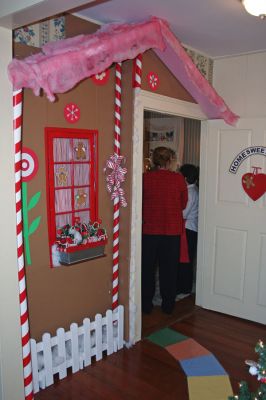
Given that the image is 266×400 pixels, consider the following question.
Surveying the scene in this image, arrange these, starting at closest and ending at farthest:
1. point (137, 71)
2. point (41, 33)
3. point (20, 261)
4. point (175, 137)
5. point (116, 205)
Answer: point (20, 261) < point (41, 33) < point (137, 71) < point (116, 205) < point (175, 137)

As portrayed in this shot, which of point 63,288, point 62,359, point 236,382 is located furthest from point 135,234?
point 236,382

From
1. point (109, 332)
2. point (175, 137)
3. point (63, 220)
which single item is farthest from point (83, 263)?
point (175, 137)

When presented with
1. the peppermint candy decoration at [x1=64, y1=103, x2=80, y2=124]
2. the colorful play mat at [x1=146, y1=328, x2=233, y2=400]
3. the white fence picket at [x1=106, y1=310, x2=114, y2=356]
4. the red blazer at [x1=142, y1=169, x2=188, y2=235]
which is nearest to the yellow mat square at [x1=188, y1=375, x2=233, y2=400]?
the colorful play mat at [x1=146, y1=328, x2=233, y2=400]

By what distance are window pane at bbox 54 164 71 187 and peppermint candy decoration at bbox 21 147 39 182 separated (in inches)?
7.0

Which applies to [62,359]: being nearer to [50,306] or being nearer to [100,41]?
[50,306]

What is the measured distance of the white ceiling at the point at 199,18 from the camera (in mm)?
2441

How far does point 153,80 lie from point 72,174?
105 cm

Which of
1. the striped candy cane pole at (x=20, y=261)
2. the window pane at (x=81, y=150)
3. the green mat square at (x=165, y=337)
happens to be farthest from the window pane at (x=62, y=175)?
the green mat square at (x=165, y=337)

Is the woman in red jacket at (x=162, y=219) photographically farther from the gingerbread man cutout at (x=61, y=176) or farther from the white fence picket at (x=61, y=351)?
the white fence picket at (x=61, y=351)

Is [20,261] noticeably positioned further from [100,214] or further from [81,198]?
[100,214]

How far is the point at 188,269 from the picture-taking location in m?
4.21

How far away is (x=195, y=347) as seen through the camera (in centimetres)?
310

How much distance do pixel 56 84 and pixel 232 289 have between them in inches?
104

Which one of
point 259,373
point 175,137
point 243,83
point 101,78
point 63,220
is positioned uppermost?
point 243,83
